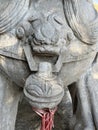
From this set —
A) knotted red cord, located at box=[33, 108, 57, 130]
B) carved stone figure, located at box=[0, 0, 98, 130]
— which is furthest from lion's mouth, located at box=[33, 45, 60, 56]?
knotted red cord, located at box=[33, 108, 57, 130]

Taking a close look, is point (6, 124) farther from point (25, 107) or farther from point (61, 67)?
point (25, 107)

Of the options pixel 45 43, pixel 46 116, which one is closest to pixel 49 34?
pixel 45 43

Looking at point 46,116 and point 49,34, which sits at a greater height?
point 49,34

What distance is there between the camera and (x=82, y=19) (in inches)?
45.3

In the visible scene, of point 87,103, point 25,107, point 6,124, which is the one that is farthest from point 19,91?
point 25,107

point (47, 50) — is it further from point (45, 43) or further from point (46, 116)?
point (46, 116)

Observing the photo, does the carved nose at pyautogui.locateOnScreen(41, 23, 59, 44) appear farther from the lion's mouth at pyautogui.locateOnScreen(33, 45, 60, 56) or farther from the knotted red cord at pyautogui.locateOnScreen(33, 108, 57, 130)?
the knotted red cord at pyautogui.locateOnScreen(33, 108, 57, 130)

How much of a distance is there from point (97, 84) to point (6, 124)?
296 millimetres

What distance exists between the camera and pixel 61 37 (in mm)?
1113

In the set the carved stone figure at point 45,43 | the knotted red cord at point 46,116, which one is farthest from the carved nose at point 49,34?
the knotted red cord at point 46,116

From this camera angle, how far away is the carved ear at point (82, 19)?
114 cm

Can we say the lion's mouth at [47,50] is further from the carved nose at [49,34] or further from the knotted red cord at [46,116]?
the knotted red cord at [46,116]

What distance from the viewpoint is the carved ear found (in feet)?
3.74

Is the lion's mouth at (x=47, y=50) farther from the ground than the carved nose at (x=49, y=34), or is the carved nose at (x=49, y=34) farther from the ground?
the carved nose at (x=49, y=34)
